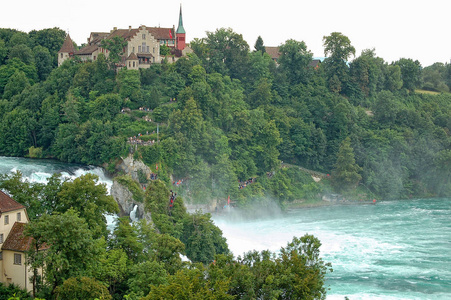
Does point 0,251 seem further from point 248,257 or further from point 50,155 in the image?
point 50,155

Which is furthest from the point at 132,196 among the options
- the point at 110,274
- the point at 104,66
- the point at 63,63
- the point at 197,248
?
the point at 63,63

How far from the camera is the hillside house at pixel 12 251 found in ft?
108

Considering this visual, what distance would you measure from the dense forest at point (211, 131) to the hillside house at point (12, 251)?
3042 mm

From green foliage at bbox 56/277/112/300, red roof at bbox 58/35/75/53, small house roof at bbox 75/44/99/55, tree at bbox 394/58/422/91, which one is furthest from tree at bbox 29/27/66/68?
green foliage at bbox 56/277/112/300

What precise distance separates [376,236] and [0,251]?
3961 cm

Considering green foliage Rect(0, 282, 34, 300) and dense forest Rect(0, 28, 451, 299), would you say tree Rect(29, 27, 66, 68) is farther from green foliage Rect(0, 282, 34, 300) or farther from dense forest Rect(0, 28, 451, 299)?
green foliage Rect(0, 282, 34, 300)

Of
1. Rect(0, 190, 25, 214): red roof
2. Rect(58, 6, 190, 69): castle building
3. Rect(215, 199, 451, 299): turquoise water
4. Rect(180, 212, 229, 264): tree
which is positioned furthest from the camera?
Rect(58, 6, 190, 69): castle building

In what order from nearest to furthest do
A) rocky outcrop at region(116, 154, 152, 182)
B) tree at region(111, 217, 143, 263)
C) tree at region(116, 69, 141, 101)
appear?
tree at region(111, 217, 143, 263) < rocky outcrop at region(116, 154, 152, 182) < tree at region(116, 69, 141, 101)

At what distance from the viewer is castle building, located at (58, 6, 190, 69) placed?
79.4 meters

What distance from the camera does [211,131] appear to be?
7381 centimetres

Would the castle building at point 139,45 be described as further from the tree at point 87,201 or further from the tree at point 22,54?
the tree at point 87,201

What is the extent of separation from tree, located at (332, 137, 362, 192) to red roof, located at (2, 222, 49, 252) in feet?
175

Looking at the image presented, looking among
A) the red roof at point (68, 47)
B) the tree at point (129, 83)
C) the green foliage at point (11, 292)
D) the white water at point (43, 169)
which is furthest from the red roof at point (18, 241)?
the red roof at point (68, 47)

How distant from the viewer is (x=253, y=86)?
300 ft
